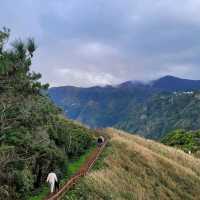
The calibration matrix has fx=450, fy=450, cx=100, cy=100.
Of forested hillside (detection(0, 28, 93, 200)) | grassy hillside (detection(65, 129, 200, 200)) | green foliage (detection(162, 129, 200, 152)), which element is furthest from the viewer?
green foliage (detection(162, 129, 200, 152))

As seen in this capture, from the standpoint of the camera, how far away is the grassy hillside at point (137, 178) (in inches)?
1062

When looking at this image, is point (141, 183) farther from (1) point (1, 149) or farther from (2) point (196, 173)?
(1) point (1, 149)

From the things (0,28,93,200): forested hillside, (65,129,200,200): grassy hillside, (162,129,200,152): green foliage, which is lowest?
(162,129,200,152): green foliage

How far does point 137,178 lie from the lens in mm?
34906

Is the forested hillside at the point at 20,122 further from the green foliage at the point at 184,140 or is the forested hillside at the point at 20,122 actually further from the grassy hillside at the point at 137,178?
the green foliage at the point at 184,140

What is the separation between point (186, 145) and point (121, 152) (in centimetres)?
3816

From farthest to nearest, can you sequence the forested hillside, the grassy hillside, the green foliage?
the green foliage < the grassy hillside < the forested hillside

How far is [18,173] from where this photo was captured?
21688mm

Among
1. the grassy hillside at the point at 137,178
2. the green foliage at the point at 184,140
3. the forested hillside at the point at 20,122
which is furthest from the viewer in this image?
the green foliage at the point at 184,140

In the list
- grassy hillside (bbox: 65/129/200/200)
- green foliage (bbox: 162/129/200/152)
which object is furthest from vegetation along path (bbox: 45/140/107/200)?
Result: green foliage (bbox: 162/129/200/152)

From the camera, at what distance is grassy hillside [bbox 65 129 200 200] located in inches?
1062

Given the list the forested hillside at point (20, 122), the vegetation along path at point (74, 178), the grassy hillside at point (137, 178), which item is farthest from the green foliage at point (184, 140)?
the forested hillside at point (20, 122)

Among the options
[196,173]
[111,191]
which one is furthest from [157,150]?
[111,191]

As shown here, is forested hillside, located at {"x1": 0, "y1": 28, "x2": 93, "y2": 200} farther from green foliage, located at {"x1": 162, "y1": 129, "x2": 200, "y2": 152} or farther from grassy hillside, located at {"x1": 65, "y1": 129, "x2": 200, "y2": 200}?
green foliage, located at {"x1": 162, "y1": 129, "x2": 200, "y2": 152}
